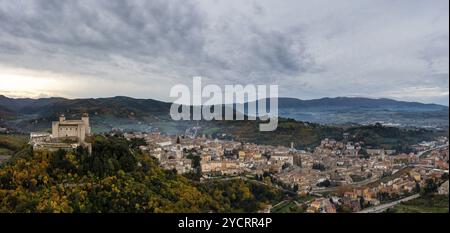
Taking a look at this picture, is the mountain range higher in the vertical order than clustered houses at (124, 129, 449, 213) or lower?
higher

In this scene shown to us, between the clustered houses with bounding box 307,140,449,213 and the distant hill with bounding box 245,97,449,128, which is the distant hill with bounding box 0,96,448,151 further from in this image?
the clustered houses with bounding box 307,140,449,213

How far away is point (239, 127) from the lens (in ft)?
38.9

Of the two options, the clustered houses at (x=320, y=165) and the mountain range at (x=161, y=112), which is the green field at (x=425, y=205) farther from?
the mountain range at (x=161, y=112)

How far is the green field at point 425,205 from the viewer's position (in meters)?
6.21

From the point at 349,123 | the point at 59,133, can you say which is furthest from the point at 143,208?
the point at 349,123

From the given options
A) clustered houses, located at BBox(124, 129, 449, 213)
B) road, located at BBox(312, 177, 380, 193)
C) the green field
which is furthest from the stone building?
the green field

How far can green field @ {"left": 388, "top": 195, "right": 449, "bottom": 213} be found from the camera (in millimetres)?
6211

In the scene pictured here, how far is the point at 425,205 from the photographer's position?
654cm

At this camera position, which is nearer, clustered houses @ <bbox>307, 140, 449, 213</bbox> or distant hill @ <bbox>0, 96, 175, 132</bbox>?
distant hill @ <bbox>0, 96, 175, 132</bbox>

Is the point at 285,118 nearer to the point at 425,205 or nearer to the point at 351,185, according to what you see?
the point at 351,185

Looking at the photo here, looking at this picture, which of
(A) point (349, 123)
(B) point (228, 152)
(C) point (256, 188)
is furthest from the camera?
(A) point (349, 123)

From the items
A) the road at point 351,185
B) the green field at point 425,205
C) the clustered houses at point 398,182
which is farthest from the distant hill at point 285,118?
the green field at point 425,205
